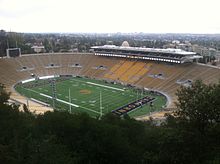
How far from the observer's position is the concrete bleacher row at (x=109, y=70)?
50.1 m

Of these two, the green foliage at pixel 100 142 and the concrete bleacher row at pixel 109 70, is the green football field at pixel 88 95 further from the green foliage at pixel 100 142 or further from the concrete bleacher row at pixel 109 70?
the green foliage at pixel 100 142

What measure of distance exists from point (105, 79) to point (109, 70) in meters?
4.63

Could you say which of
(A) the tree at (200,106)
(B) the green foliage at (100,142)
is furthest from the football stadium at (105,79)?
(A) the tree at (200,106)

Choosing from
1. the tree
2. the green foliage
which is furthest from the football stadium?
the tree

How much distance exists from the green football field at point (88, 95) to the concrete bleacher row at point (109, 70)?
3191 mm

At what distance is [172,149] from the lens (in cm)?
1210

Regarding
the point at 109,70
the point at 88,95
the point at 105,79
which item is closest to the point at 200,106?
the point at 88,95

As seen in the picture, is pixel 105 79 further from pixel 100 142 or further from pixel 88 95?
Result: pixel 100 142

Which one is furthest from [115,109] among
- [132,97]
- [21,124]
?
[21,124]

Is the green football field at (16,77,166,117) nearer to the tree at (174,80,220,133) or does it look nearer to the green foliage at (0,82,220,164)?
the green foliage at (0,82,220,164)

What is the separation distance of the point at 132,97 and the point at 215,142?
33.6 m

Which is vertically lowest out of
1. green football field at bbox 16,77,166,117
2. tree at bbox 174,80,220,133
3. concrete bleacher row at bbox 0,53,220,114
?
green football field at bbox 16,77,166,117

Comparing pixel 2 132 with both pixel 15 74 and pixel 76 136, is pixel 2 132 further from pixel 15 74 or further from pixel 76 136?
pixel 15 74

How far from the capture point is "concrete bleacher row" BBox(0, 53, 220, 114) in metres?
50.1
